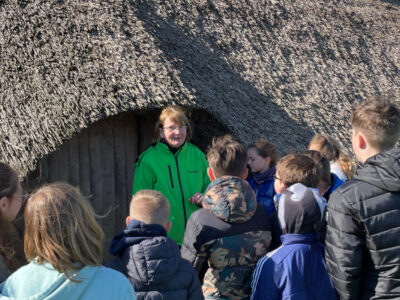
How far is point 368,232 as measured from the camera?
85.1 inches

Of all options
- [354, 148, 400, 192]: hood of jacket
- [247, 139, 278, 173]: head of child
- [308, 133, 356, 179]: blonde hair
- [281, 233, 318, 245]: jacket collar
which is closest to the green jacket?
[247, 139, 278, 173]: head of child

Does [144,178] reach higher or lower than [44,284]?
higher

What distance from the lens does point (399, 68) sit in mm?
8320

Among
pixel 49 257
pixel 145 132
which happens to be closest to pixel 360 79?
pixel 145 132

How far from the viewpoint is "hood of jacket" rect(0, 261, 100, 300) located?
1767 millimetres

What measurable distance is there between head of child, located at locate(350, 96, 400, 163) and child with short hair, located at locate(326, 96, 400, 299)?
7cm

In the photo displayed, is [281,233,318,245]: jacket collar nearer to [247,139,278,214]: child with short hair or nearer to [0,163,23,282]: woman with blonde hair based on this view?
[247,139,278,214]: child with short hair

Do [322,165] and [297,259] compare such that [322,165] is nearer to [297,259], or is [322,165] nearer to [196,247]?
[297,259]

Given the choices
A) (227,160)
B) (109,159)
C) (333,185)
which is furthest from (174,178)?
(333,185)

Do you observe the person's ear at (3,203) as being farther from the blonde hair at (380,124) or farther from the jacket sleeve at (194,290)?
the blonde hair at (380,124)

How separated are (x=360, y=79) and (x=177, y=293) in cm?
615

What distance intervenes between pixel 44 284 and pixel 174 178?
2.05 m

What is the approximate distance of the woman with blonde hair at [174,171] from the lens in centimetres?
373

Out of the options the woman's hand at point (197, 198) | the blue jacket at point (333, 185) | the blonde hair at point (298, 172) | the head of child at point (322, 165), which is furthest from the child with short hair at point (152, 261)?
the blue jacket at point (333, 185)
